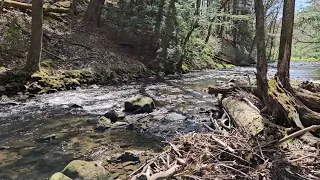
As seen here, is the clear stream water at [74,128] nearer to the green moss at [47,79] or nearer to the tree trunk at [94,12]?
the green moss at [47,79]

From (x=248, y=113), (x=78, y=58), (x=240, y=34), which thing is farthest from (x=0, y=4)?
(x=240, y=34)

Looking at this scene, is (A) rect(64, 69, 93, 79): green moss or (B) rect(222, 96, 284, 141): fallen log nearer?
(B) rect(222, 96, 284, 141): fallen log

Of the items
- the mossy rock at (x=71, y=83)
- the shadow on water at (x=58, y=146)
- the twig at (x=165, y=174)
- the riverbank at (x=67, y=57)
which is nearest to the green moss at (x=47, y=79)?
the riverbank at (x=67, y=57)

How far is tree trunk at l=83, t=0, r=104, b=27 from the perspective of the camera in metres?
25.1

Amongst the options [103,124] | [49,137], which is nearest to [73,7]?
[103,124]

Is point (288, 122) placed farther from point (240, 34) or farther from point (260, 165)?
point (240, 34)

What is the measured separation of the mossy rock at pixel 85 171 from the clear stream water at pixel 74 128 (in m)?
0.61

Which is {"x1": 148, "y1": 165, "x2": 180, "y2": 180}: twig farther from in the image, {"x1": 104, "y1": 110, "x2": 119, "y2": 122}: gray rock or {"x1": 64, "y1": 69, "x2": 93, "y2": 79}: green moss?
{"x1": 64, "y1": 69, "x2": 93, "y2": 79}: green moss

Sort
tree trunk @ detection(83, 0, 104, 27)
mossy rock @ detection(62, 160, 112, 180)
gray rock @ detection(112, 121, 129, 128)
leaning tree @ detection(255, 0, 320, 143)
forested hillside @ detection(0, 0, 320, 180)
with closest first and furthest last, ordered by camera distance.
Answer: forested hillside @ detection(0, 0, 320, 180) → mossy rock @ detection(62, 160, 112, 180) → leaning tree @ detection(255, 0, 320, 143) → gray rock @ detection(112, 121, 129, 128) → tree trunk @ detection(83, 0, 104, 27)

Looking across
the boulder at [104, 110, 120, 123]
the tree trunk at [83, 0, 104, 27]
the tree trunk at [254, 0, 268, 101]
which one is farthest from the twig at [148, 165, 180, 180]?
the tree trunk at [83, 0, 104, 27]

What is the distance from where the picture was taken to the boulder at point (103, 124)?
966 cm

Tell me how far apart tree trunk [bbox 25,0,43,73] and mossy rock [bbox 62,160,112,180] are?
33.3 ft

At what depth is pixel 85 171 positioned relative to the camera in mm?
5988

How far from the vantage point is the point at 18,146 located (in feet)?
26.2
